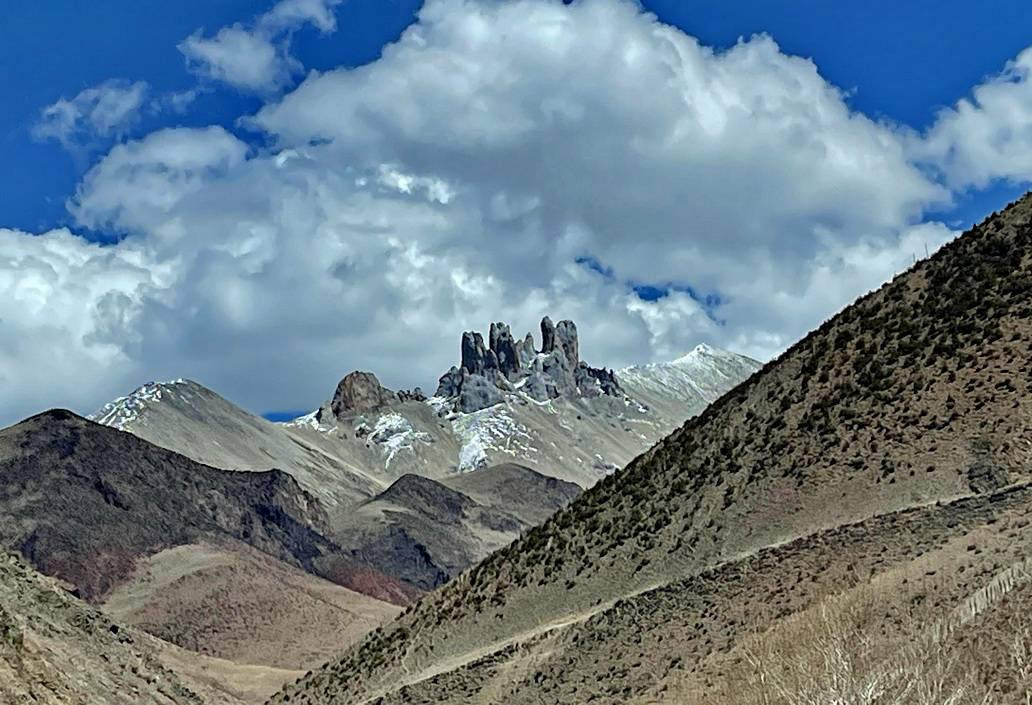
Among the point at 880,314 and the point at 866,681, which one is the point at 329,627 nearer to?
the point at 880,314

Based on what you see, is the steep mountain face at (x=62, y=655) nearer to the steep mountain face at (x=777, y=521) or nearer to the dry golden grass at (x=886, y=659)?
the steep mountain face at (x=777, y=521)

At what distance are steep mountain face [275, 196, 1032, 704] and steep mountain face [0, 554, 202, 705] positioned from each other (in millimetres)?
12066

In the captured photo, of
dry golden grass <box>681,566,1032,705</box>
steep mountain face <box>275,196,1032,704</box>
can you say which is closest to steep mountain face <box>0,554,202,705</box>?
steep mountain face <box>275,196,1032,704</box>

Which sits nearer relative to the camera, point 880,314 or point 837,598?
point 837,598

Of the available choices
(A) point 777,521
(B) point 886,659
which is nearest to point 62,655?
(A) point 777,521

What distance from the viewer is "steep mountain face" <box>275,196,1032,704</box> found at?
5275 centimetres

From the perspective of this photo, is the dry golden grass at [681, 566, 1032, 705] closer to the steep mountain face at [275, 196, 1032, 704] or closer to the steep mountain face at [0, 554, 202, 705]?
the steep mountain face at [275, 196, 1032, 704]

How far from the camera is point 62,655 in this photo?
5175 cm

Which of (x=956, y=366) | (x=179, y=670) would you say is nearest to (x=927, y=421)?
(x=956, y=366)

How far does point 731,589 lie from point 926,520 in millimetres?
8565

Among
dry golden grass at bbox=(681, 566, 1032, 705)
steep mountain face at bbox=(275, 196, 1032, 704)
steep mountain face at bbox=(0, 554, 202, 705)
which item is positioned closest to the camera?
dry golden grass at bbox=(681, 566, 1032, 705)

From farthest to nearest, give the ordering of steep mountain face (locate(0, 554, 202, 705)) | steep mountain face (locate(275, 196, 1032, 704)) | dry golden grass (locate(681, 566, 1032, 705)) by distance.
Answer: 1. steep mountain face (locate(275, 196, 1032, 704))
2. steep mountain face (locate(0, 554, 202, 705))
3. dry golden grass (locate(681, 566, 1032, 705))

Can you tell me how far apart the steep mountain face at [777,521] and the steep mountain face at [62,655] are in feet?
39.6

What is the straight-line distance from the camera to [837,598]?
32.4 metres
